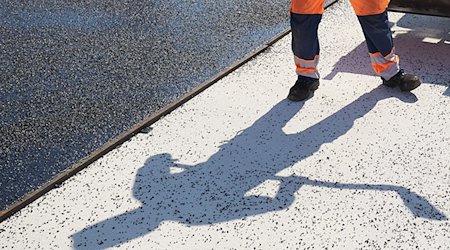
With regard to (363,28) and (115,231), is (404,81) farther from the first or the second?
Answer: (115,231)

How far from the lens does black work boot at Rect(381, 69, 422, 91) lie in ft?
15.3

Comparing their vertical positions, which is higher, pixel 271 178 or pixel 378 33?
pixel 378 33

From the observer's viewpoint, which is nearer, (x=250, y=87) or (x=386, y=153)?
(x=386, y=153)

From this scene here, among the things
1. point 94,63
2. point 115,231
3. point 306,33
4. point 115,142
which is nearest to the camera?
point 115,231

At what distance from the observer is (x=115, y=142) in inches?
165

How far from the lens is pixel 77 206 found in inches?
141

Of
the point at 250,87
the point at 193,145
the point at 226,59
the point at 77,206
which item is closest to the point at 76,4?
the point at 226,59

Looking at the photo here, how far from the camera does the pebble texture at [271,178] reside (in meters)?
3.31

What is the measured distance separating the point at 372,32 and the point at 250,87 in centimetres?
92

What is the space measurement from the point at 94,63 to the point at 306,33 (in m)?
1.80

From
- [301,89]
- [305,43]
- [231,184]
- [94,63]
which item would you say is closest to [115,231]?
[231,184]

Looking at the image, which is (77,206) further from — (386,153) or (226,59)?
(226,59)

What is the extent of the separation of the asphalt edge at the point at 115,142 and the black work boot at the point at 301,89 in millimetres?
631

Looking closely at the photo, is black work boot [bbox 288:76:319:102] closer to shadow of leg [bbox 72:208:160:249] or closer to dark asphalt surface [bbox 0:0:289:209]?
dark asphalt surface [bbox 0:0:289:209]
